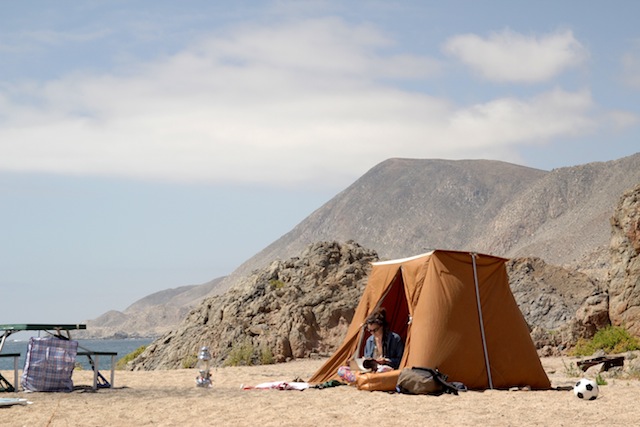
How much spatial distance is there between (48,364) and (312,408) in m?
3.91

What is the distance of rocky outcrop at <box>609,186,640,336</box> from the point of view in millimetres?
19172

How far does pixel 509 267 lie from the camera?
3178 cm

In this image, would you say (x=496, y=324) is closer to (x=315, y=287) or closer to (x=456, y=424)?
(x=456, y=424)

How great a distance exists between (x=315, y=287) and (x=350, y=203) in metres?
112

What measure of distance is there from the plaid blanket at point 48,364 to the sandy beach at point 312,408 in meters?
0.26

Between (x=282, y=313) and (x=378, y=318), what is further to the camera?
(x=282, y=313)

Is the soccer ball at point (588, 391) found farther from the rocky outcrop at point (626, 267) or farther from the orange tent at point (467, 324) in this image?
the rocky outcrop at point (626, 267)

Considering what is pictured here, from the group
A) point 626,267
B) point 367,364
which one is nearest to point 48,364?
point 367,364

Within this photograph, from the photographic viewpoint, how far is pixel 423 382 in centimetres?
1169

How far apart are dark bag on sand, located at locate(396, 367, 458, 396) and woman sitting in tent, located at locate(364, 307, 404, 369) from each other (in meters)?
0.76

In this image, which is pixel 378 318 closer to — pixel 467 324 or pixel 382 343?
pixel 382 343

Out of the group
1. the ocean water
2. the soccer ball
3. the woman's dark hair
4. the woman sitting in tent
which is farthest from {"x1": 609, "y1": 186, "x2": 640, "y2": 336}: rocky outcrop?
the ocean water

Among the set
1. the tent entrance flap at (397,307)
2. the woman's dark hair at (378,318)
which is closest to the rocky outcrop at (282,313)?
the tent entrance flap at (397,307)

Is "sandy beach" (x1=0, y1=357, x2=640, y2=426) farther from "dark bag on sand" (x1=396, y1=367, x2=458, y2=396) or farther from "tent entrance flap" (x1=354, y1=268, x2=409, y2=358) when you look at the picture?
"tent entrance flap" (x1=354, y1=268, x2=409, y2=358)
